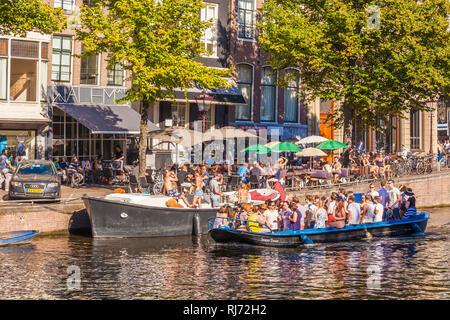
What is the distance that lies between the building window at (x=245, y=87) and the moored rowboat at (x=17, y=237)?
64.5ft

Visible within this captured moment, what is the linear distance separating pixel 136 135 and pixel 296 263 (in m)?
17.0

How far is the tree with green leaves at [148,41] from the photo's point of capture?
2861 centimetres

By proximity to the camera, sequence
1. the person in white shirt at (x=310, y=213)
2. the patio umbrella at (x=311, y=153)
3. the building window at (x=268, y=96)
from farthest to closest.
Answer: the building window at (x=268, y=96) < the patio umbrella at (x=311, y=153) < the person in white shirt at (x=310, y=213)

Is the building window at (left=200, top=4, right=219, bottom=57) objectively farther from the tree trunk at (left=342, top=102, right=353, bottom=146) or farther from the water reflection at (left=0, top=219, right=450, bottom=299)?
the water reflection at (left=0, top=219, right=450, bottom=299)

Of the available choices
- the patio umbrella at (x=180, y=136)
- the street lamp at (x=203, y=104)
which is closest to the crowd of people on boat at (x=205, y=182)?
the patio umbrella at (x=180, y=136)

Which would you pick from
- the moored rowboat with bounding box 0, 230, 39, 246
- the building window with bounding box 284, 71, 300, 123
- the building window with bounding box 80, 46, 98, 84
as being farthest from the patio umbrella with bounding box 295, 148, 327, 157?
the moored rowboat with bounding box 0, 230, 39, 246

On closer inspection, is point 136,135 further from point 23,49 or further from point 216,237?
point 216,237

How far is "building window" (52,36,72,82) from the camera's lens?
114 feet

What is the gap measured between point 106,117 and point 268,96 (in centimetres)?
1172

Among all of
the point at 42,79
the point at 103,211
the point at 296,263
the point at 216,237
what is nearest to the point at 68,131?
the point at 42,79

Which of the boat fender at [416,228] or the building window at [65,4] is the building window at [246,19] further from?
the boat fender at [416,228]

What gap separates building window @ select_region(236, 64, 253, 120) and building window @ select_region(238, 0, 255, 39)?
71.1 inches

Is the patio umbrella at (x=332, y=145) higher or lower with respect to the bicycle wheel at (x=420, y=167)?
higher

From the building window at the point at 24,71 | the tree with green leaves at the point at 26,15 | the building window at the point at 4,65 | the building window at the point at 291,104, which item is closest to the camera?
the tree with green leaves at the point at 26,15
